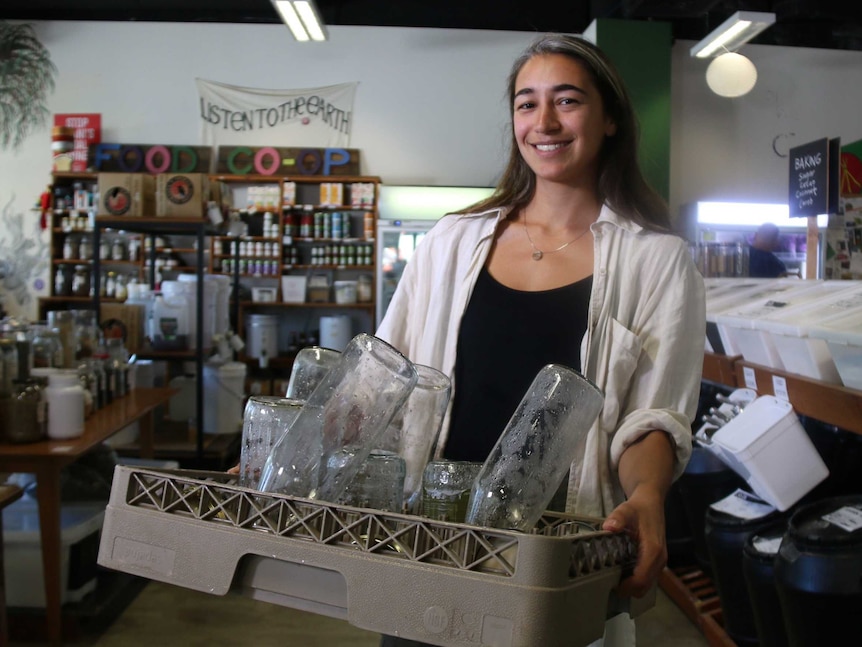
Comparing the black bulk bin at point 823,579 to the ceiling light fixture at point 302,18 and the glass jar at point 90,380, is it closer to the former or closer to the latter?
the glass jar at point 90,380

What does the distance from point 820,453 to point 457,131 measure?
6000 mm

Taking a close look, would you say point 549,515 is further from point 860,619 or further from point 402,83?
point 402,83

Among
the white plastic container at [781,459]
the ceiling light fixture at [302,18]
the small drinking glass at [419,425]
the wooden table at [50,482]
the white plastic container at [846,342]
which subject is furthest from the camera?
the ceiling light fixture at [302,18]

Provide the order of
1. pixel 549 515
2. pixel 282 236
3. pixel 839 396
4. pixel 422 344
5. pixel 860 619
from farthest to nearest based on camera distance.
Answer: pixel 282 236
pixel 839 396
pixel 860 619
pixel 422 344
pixel 549 515

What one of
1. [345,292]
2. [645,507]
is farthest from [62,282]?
[645,507]

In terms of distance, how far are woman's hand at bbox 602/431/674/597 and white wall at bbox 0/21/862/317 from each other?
23.0ft

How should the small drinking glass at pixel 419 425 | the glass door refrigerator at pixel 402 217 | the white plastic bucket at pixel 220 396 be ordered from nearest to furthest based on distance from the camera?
1. the small drinking glass at pixel 419 425
2. the white plastic bucket at pixel 220 396
3. the glass door refrigerator at pixel 402 217

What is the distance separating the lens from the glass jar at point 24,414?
2809 millimetres

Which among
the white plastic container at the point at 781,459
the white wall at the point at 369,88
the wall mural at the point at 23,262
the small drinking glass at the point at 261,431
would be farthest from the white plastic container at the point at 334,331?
the small drinking glass at the point at 261,431

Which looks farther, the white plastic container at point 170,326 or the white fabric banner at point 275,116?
the white fabric banner at point 275,116

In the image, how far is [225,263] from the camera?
7746 millimetres

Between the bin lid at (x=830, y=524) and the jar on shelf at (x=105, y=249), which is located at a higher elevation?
the jar on shelf at (x=105, y=249)

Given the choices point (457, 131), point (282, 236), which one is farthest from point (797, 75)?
point (282, 236)

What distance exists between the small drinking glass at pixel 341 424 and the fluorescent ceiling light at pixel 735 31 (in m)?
5.57
